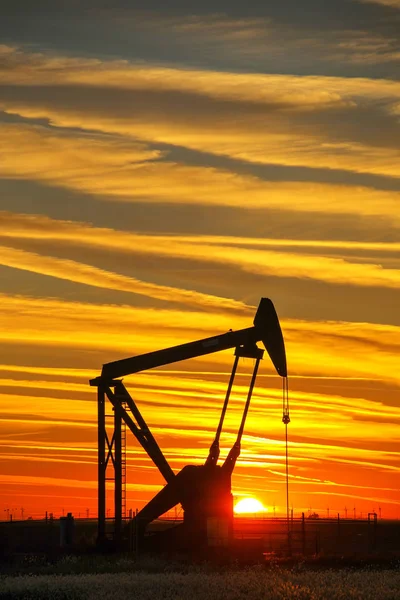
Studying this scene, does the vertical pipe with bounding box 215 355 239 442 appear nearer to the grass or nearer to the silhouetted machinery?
the silhouetted machinery

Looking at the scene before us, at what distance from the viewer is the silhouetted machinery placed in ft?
112

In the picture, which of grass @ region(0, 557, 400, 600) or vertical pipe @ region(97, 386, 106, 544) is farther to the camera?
vertical pipe @ region(97, 386, 106, 544)

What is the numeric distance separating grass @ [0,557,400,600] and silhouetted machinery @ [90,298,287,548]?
22.7 ft

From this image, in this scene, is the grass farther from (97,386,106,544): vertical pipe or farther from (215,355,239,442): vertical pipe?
(97,386,106,544): vertical pipe

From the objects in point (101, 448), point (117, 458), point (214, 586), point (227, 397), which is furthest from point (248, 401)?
point (214, 586)

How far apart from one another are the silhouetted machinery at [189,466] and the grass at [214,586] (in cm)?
692

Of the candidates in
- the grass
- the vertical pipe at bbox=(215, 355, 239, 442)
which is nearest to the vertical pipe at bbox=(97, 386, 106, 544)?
the vertical pipe at bbox=(215, 355, 239, 442)

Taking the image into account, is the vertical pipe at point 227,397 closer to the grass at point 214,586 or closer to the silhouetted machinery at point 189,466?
the silhouetted machinery at point 189,466

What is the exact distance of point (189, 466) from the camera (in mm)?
34938

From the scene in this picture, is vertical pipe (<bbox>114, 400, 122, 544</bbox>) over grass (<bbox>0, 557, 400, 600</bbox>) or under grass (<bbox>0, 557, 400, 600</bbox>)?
over

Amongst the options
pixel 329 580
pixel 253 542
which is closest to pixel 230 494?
pixel 253 542

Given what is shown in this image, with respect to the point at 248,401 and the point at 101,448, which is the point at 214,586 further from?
the point at 101,448

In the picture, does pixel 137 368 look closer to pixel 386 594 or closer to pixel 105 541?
pixel 105 541

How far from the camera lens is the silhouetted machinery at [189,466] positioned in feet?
112
